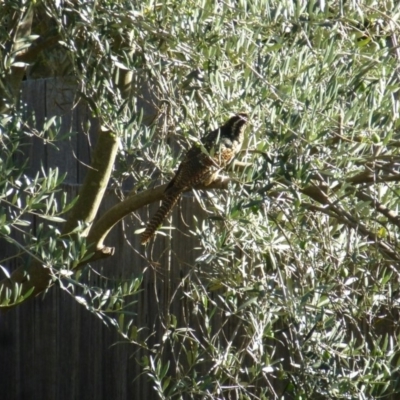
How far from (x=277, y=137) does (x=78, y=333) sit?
4766 mm

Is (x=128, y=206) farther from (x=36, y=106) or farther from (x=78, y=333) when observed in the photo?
(x=36, y=106)

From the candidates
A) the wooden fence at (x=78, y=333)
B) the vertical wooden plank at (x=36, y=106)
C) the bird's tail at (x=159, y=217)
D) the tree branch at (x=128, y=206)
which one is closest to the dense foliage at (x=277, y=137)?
the tree branch at (x=128, y=206)

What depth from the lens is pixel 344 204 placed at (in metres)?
3.37

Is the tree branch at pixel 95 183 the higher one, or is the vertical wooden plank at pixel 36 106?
the tree branch at pixel 95 183

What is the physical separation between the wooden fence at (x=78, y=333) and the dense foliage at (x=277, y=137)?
231 centimetres

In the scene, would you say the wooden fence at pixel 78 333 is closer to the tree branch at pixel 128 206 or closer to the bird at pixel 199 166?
the tree branch at pixel 128 206

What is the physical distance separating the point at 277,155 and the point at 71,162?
17.9ft

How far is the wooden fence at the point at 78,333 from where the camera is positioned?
6.59m

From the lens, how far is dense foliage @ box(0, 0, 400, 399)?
2982 mm

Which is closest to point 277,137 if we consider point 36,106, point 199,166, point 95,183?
point 199,166

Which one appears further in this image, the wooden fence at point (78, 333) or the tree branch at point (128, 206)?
the wooden fence at point (78, 333)

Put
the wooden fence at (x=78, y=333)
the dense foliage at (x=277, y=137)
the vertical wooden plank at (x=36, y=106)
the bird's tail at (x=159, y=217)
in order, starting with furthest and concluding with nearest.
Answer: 1. the vertical wooden plank at (x=36, y=106)
2. the wooden fence at (x=78, y=333)
3. the bird's tail at (x=159, y=217)
4. the dense foliage at (x=277, y=137)

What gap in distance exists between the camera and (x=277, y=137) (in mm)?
2936

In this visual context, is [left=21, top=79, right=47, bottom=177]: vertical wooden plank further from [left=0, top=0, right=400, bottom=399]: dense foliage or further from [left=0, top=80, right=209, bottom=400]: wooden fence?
[left=0, top=0, right=400, bottom=399]: dense foliage
